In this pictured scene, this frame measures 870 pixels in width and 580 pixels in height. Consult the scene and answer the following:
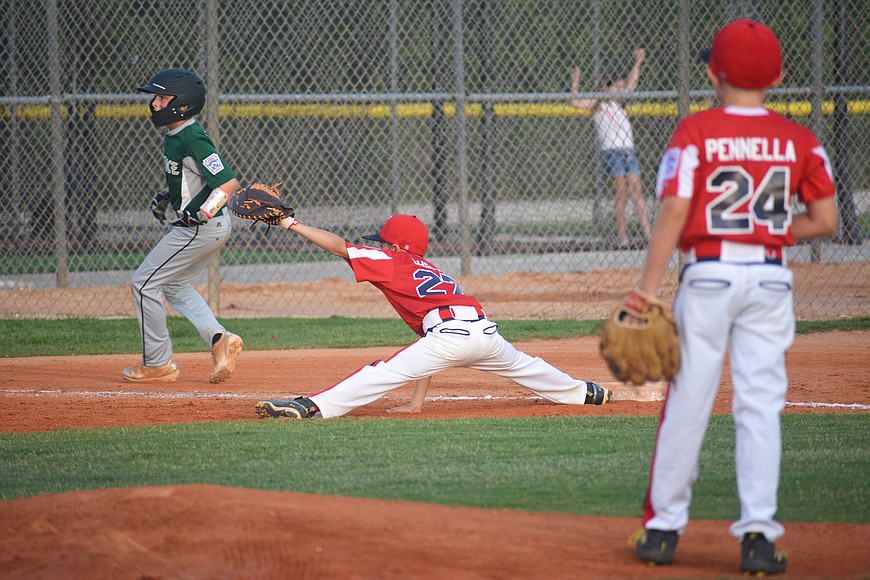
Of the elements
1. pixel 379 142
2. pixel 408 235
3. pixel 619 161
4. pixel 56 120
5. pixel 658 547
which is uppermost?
pixel 379 142

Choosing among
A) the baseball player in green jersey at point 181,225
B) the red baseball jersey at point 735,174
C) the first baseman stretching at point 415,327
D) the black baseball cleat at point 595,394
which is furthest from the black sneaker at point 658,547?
the baseball player in green jersey at point 181,225

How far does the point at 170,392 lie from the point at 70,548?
3.40 meters

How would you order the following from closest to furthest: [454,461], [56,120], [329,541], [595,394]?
1. [329,541]
2. [454,461]
3. [595,394]
4. [56,120]

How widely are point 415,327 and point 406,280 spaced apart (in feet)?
1.13

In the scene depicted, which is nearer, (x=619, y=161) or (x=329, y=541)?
(x=329, y=541)

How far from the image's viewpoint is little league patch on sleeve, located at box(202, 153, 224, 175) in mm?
6727

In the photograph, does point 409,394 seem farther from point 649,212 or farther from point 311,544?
point 649,212

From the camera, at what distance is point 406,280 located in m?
5.59

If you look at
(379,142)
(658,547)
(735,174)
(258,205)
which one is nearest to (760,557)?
(658,547)

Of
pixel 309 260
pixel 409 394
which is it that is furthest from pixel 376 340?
pixel 309 260

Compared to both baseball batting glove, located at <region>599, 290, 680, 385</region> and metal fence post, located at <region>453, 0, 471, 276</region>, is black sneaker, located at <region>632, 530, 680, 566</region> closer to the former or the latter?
baseball batting glove, located at <region>599, 290, 680, 385</region>

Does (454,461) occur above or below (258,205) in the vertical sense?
below

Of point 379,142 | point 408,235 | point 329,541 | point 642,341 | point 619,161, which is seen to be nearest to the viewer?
point 642,341

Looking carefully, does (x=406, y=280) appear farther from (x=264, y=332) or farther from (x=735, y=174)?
(x=264, y=332)
